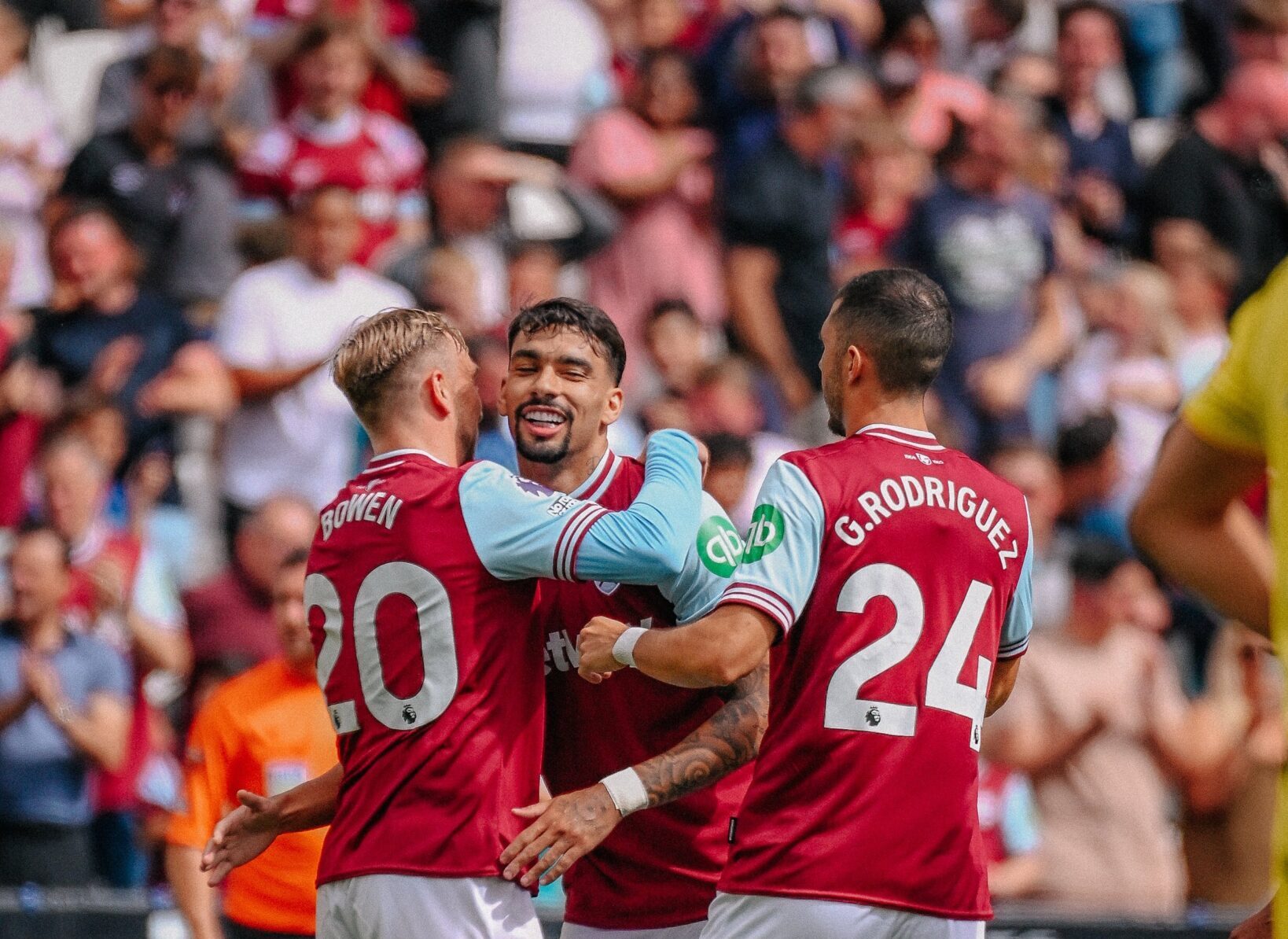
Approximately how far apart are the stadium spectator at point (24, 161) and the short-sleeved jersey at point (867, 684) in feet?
20.1

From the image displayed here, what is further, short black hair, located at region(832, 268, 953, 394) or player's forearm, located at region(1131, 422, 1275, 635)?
short black hair, located at region(832, 268, 953, 394)

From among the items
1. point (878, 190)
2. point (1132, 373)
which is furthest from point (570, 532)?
point (1132, 373)

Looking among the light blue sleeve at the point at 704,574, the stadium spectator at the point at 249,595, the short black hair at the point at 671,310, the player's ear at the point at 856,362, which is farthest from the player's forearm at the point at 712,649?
the short black hair at the point at 671,310

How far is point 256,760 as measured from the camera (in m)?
6.80

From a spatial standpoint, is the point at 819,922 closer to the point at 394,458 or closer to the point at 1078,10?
the point at 394,458

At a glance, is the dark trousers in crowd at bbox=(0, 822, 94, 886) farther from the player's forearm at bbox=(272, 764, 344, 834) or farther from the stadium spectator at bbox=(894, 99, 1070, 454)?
the stadium spectator at bbox=(894, 99, 1070, 454)

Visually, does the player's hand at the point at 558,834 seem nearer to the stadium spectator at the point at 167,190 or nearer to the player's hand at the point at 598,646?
the player's hand at the point at 598,646

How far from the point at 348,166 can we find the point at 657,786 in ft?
19.5

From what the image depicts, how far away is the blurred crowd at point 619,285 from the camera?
27.9ft

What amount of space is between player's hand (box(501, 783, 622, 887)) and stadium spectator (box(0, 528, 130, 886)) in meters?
4.21

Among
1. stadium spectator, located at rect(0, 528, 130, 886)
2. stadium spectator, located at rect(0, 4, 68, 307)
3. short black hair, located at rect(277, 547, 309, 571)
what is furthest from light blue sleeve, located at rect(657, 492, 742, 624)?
stadium spectator, located at rect(0, 4, 68, 307)

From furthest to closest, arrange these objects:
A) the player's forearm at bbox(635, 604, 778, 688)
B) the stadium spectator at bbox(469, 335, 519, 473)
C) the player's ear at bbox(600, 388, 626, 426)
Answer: the stadium spectator at bbox(469, 335, 519, 473), the player's ear at bbox(600, 388, 626, 426), the player's forearm at bbox(635, 604, 778, 688)

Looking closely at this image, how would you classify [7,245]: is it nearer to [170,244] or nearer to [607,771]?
[170,244]

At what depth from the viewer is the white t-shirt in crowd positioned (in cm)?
913
